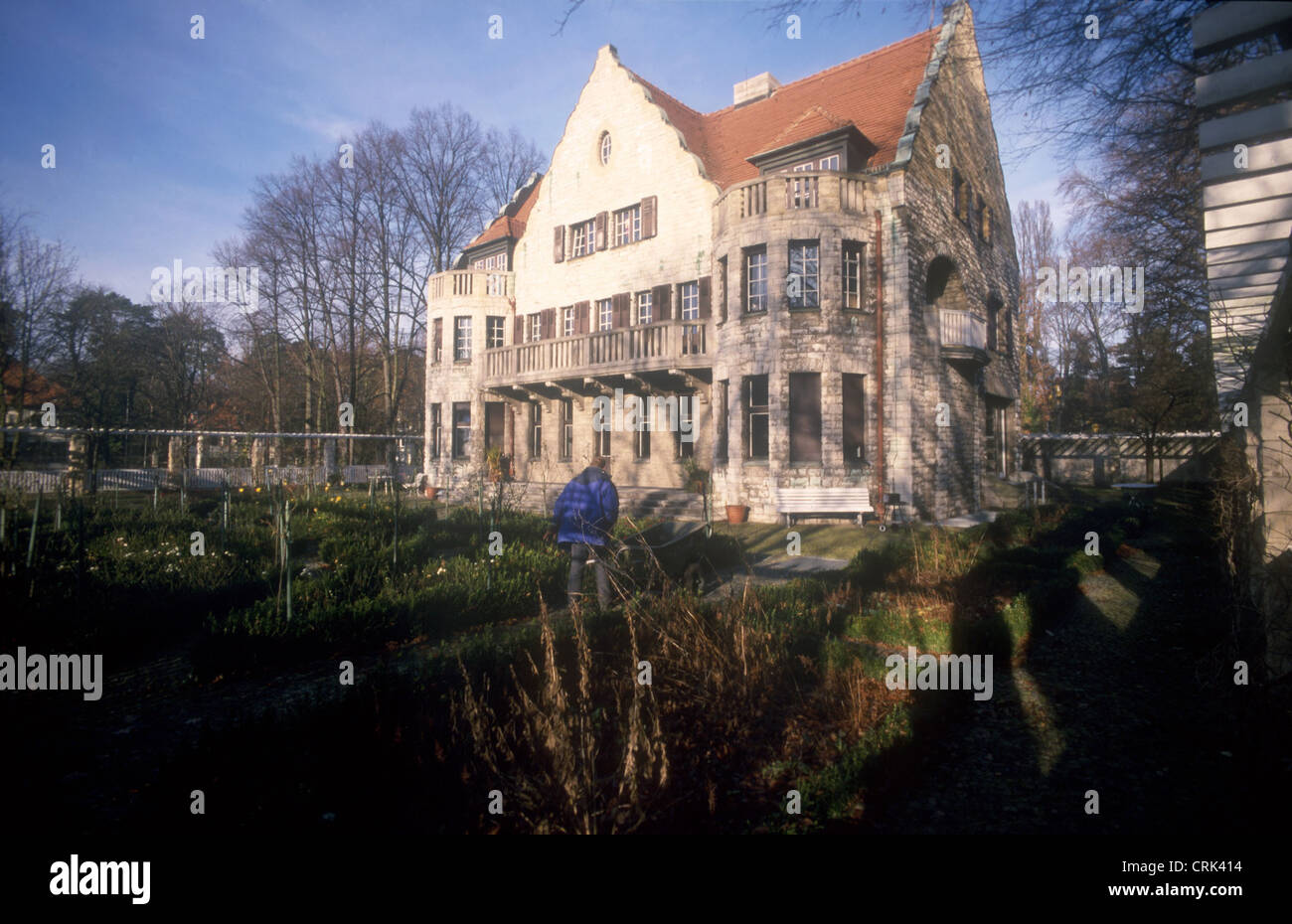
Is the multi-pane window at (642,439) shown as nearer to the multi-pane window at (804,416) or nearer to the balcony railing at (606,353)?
the balcony railing at (606,353)

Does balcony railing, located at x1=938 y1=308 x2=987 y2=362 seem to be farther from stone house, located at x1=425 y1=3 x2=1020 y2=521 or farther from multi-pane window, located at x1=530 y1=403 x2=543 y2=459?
multi-pane window, located at x1=530 y1=403 x2=543 y2=459

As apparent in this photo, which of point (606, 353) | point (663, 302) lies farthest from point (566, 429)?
point (663, 302)

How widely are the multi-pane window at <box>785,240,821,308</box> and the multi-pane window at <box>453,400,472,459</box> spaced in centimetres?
1472

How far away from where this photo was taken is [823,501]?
628 inches

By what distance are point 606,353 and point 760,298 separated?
5.44 metres

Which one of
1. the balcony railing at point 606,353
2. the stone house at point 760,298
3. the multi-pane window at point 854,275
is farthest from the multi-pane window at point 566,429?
the multi-pane window at point 854,275

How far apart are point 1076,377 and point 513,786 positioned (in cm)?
4639

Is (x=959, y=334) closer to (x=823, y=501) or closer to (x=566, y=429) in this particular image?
(x=823, y=501)

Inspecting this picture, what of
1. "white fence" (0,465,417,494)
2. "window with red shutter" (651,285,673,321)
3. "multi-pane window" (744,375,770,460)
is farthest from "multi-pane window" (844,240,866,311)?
"white fence" (0,465,417,494)

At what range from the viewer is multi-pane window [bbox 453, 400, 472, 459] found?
85.4 feet

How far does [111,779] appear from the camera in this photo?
4.14 m
